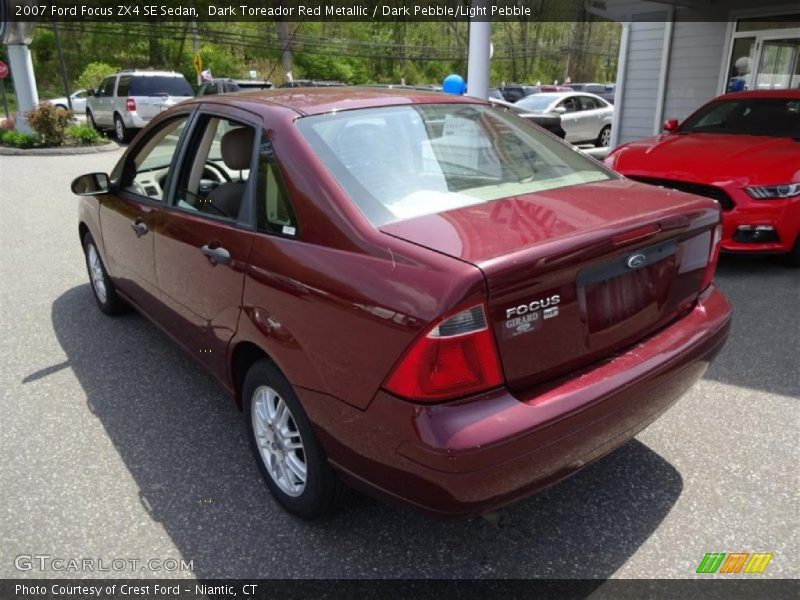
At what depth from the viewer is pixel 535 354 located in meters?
1.99

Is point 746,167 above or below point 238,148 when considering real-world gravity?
below

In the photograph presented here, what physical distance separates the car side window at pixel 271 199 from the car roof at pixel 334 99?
0.84ft

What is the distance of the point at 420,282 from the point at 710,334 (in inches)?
54.3

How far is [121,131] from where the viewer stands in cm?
1825

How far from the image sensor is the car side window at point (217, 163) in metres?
2.85

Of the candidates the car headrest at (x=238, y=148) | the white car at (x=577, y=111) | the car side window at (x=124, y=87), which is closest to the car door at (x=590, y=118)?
the white car at (x=577, y=111)

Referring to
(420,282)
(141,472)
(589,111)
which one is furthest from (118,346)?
(589,111)

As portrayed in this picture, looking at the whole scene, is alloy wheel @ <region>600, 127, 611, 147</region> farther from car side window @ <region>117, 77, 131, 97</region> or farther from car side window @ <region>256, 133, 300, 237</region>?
car side window @ <region>256, 133, 300, 237</region>

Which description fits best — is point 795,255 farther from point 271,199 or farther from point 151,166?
point 151,166

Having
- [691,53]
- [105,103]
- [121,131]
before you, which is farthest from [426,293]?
[105,103]

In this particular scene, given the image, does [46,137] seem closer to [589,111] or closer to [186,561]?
[589,111]

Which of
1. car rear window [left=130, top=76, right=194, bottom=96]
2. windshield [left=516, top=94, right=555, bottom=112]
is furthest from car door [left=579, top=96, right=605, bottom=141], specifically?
car rear window [left=130, top=76, right=194, bottom=96]

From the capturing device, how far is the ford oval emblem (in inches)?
85.6

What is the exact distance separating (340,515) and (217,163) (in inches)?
80.7
